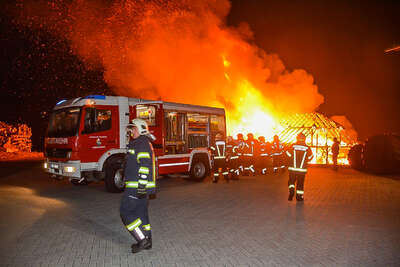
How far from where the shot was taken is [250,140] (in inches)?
562

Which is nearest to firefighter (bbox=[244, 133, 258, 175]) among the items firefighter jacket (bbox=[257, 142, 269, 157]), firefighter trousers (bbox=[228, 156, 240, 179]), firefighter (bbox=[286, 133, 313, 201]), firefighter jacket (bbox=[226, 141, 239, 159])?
Answer: firefighter jacket (bbox=[257, 142, 269, 157])

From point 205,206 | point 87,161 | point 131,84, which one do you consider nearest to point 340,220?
point 205,206

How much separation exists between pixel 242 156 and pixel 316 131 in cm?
1137

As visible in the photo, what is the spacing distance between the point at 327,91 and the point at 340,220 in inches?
1074

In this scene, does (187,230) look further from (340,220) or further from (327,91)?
(327,91)

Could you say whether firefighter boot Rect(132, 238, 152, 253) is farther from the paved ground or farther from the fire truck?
the fire truck

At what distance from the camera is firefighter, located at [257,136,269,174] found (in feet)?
48.7

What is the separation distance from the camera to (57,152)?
1002 cm

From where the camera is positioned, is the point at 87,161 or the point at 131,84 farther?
the point at 131,84

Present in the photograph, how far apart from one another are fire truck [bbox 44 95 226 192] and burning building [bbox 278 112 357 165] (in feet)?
42.5

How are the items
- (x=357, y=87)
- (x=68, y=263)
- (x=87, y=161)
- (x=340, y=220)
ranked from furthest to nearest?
(x=357, y=87) → (x=87, y=161) → (x=340, y=220) → (x=68, y=263)

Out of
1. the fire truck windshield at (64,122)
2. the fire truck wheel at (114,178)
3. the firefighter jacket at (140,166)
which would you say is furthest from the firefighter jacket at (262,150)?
the firefighter jacket at (140,166)

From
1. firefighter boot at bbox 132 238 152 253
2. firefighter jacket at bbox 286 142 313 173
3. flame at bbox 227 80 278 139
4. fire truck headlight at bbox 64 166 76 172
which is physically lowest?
firefighter boot at bbox 132 238 152 253

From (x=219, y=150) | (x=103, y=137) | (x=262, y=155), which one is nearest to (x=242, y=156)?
(x=262, y=155)
